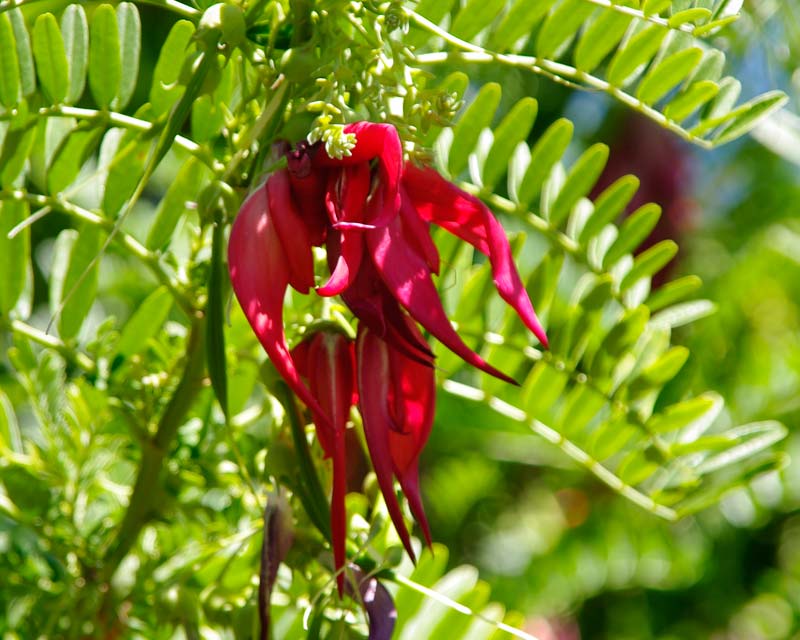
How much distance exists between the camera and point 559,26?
699 mm

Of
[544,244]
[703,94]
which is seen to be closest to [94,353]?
[703,94]

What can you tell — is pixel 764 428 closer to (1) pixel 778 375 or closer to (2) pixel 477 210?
(2) pixel 477 210

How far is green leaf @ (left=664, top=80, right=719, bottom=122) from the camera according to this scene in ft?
2.26

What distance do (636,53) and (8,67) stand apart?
348mm

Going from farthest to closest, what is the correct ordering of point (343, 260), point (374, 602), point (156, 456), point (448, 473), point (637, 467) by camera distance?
point (448, 473) < point (637, 467) < point (156, 456) < point (374, 602) < point (343, 260)

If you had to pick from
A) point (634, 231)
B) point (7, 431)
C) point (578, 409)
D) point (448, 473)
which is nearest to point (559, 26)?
point (634, 231)

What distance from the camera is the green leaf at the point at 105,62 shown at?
0.66 metres

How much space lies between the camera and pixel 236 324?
0.71 metres

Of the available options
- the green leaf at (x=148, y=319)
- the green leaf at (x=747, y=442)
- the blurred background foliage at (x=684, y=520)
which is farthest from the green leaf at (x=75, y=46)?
the blurred background foliage at (x=684, y=520)

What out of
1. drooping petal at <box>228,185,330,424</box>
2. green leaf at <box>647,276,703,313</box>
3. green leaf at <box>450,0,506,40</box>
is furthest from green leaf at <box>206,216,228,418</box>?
green leaf at <box>647,276,703,313</box>

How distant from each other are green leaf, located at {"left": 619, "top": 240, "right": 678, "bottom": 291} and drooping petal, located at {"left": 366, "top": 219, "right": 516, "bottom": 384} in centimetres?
29

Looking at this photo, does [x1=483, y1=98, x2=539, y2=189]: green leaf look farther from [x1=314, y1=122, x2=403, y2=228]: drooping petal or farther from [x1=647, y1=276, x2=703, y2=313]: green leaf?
Answer: [x1=314, y1=122, x2=403, y2=228]: drooping petal

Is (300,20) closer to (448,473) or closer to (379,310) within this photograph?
(379,310)

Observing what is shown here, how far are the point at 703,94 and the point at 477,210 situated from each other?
0.79 ft
